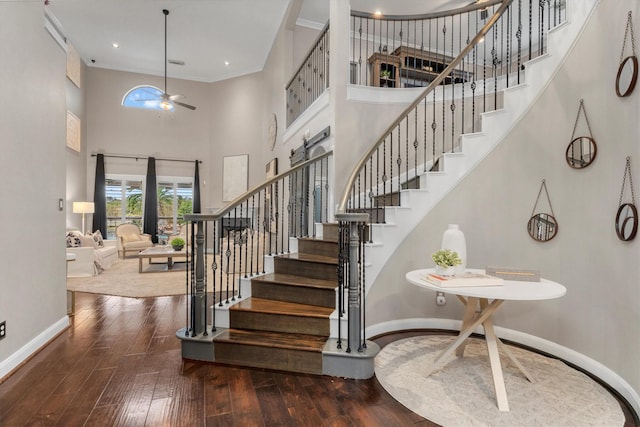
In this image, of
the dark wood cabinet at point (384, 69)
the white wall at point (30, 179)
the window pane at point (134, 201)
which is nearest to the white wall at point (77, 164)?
the window pane at point (134, 201)

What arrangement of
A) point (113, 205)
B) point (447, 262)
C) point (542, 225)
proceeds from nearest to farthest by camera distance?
point (447, 262), point (542, 225), point (113, 205)

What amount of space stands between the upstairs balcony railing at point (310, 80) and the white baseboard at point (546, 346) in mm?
3320

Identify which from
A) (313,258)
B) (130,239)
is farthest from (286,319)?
(130,239)

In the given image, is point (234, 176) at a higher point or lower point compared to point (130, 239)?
higher

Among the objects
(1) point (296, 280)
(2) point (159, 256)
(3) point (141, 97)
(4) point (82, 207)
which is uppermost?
(3) point (141, 97)

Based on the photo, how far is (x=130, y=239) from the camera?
8562 mm

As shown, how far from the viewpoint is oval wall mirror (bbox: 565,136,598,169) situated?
8.03ft

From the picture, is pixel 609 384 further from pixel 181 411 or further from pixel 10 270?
pixel 10 270

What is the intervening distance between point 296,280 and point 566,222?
2.37 meters

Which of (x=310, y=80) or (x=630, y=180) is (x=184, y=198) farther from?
(x=630, y=180)

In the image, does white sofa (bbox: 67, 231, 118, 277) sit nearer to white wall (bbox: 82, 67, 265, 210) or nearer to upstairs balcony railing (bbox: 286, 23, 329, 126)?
white wall (bbox: 82, 67, 265, 210)

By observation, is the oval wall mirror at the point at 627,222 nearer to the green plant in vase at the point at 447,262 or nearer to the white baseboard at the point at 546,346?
the white baseboard at the point at 546,346

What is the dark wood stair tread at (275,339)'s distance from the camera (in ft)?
8.13

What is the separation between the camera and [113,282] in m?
5.47
